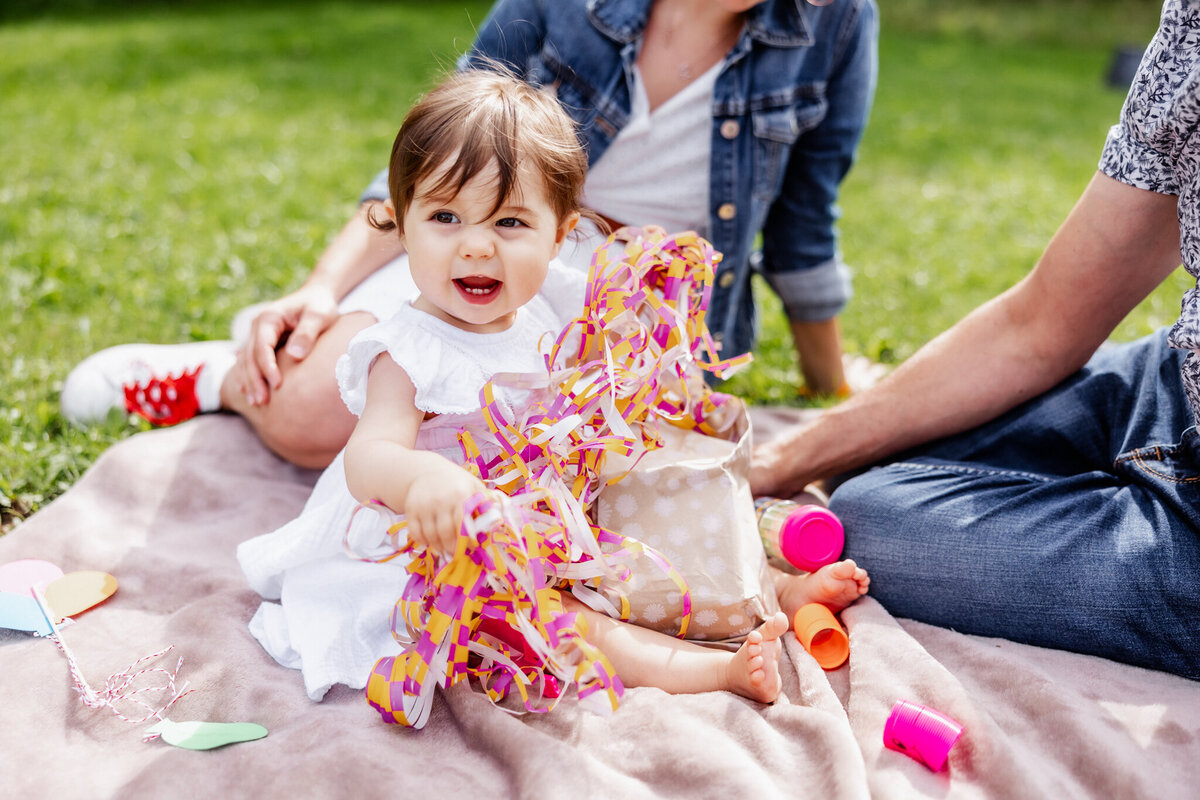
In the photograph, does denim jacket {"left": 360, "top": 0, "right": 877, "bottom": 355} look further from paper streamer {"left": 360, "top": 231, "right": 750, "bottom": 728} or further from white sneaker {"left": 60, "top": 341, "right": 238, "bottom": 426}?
white sneaker {"left": 60, "top": 341, "right": 238, "bottom": 426}

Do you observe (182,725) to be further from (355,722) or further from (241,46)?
(241,46)

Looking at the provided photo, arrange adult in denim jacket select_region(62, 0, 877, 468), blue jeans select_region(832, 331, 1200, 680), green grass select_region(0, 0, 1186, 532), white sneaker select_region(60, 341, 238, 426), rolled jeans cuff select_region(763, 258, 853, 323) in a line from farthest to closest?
green grass select_region(0, 0, 1186, 532)
rolled jeans cuff select_region(763, 258, 853, 323)
white sneaker select_region(60, 341, 238, 426)
adult in denim jacket select_region(62, 0, 877, 468)
blue jeans select_region(832, 331, 1200, 680)

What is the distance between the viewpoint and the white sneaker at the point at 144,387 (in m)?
2.47

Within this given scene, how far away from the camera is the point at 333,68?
6.95 m

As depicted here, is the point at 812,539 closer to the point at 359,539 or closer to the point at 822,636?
the point at 822,636

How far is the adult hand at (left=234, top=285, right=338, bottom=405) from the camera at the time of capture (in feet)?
7.17

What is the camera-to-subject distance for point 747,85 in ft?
7.82

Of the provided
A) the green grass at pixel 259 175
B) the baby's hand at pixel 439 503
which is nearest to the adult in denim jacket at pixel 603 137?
the green grass at pixel 259 175

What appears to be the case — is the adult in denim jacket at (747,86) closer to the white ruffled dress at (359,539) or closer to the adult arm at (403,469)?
the white ruffled dress at (359,539)

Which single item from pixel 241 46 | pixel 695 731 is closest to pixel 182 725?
pixel 695 731

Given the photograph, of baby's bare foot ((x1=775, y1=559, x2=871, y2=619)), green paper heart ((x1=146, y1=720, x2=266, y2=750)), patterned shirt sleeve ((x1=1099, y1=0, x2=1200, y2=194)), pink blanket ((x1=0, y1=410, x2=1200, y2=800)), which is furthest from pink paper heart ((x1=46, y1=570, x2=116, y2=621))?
patterned shirt sleeve ((x1=1099, y1=0, x2=1200, y2=194))

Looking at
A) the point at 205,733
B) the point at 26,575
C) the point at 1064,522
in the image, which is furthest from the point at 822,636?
the point at 26,575

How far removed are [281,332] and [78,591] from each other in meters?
0.68

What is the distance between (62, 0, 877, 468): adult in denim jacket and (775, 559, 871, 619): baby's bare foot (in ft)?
3.18
